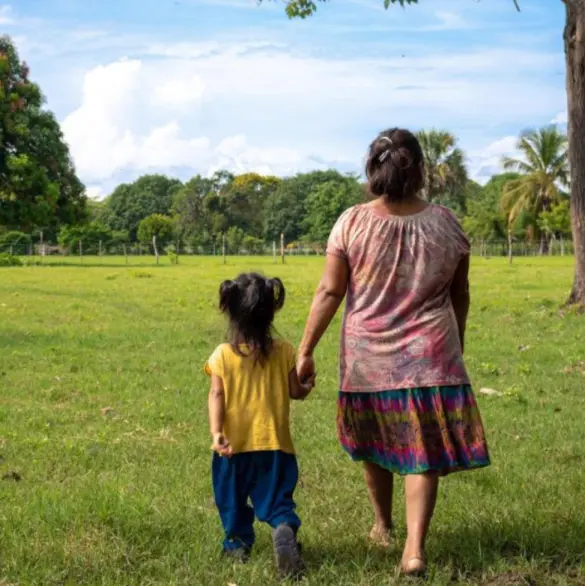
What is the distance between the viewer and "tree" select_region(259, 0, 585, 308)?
1434 cm

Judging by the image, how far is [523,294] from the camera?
21.3m

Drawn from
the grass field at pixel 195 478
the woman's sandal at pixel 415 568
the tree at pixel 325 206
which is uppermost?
the tree at pixel 325 206

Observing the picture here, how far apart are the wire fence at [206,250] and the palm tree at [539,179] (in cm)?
254

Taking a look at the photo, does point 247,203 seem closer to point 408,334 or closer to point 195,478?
point 195,478

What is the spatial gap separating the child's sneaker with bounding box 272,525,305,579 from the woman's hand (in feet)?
2.08

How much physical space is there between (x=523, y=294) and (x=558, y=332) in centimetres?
800

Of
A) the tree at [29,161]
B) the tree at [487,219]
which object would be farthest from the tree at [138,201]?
the tree at [29,161]

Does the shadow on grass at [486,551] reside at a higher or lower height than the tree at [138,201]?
lower

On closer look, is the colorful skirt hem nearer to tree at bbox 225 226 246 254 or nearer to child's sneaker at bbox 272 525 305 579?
child's sneaker at bbox 272 525 305 579

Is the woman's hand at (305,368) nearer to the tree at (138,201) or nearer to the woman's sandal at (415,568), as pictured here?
the woman's sandal at (415,568)

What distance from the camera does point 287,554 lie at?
3.95 metres

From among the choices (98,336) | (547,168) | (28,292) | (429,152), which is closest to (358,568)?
(98,336)

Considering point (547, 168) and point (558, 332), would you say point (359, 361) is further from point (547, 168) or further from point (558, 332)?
point (547, 168)

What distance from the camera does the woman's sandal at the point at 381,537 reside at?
175 inches
